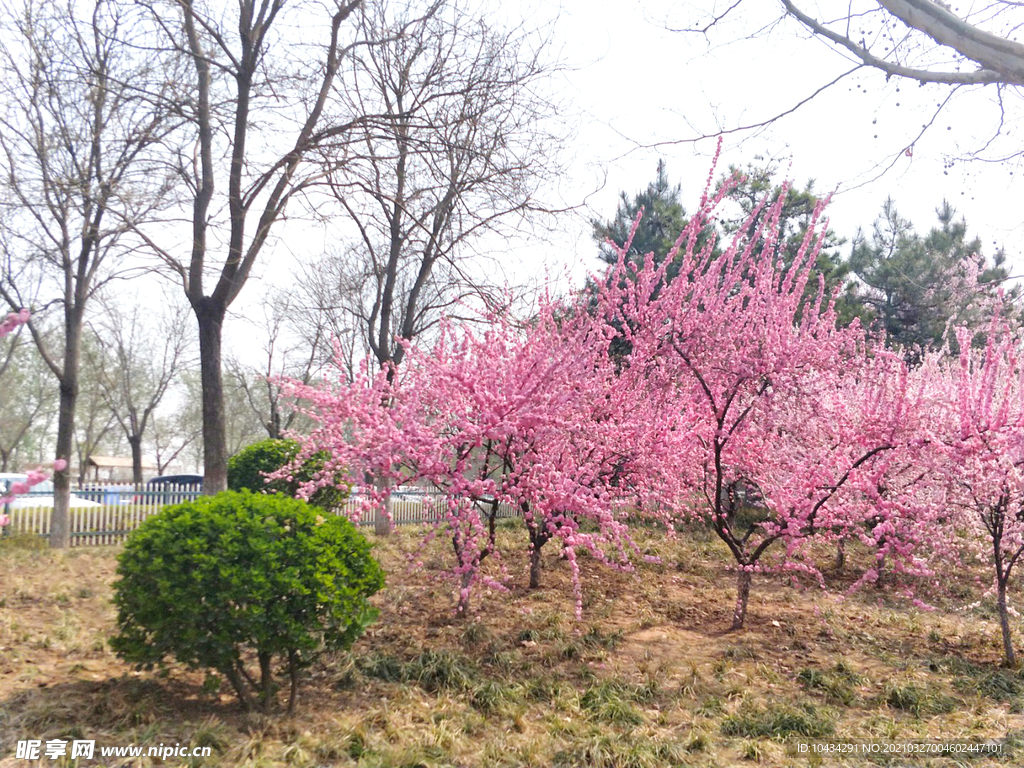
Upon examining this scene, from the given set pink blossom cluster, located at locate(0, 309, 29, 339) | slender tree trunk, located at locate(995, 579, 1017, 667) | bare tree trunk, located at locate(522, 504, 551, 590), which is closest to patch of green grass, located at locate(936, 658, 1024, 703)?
slender tree trunk, located at locate(995, 579, 1017, 667)

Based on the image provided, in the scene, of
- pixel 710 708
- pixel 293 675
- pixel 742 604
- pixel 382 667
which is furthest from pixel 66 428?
pixel 710 708

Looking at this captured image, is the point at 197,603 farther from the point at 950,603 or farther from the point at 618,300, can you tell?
the point at 950,603

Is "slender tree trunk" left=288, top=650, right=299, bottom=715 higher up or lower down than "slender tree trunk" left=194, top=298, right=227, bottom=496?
lower down

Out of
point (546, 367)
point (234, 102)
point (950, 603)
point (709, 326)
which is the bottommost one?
point (950, 603)

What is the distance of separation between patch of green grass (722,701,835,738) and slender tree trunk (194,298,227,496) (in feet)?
17.6

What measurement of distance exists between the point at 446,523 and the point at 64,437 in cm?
718

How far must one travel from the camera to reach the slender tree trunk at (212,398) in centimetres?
728

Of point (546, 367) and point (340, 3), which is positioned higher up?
point (340, 3)

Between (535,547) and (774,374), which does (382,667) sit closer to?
(535,547)

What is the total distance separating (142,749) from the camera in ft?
11.1

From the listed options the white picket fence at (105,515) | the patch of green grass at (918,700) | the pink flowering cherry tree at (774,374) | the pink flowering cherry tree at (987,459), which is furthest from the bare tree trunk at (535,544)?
the white picket fence at (105,515)

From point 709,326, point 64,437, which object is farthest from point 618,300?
point 64,437

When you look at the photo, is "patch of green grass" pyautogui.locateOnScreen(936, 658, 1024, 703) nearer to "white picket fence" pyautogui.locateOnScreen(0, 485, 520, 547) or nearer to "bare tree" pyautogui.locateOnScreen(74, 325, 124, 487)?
"white picket fence" pyautogui.locateOnScreen(0, 485, 520, 547)

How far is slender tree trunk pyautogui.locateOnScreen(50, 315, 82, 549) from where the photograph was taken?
9484 millimetres
